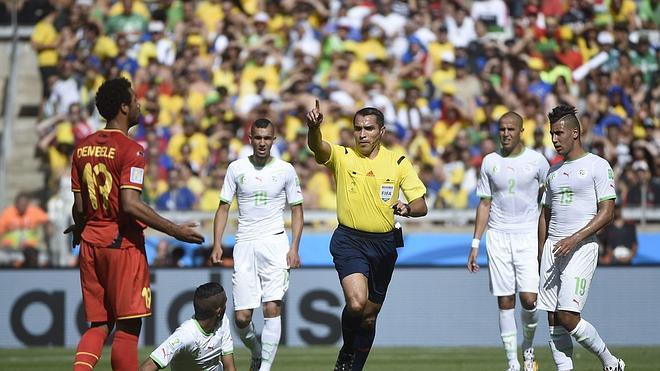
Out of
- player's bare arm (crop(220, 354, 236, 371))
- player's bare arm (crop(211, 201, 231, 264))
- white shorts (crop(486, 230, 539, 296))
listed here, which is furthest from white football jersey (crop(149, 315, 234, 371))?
white shorts (crop(486, 230, 539, 296))

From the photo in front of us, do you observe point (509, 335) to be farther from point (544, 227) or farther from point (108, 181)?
point (108, 181)

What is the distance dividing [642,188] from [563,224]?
23.8 feet

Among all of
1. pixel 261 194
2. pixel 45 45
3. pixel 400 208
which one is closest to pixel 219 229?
pixel 261 194

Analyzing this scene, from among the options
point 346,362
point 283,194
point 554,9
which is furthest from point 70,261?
point 554,9

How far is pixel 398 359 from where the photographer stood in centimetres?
1508

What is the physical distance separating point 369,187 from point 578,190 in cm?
188

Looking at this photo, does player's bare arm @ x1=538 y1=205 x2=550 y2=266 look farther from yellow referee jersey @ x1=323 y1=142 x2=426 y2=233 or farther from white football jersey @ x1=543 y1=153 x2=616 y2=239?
yellow referee jersey @ x1=323 y1=142 x2=426 y2=233

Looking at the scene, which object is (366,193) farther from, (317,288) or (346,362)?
(317,288)

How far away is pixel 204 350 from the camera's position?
9.87 m

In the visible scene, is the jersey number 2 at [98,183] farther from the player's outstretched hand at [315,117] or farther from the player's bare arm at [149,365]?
the player's outstretched hand at [315,117]

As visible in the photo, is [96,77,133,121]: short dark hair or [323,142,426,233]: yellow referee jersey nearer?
[96,77,133,121]: short dark hair

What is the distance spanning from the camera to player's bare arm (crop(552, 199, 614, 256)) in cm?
1049

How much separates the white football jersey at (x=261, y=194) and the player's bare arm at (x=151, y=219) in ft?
13.6

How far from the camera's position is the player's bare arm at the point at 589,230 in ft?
34.4
